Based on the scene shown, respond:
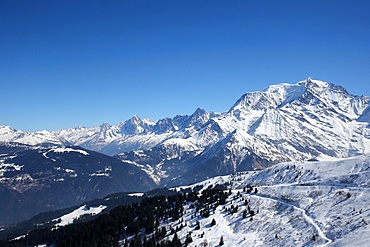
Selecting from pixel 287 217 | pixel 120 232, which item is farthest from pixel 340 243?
pixel 120 232

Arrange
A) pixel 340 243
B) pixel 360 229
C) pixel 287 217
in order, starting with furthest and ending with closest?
pixel 287 217
pixel 360 229
pixel 340 243

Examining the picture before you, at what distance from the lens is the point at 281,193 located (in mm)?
136000

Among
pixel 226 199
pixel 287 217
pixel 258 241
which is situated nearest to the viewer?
pixel 258 241

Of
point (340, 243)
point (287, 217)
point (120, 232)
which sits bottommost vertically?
point (340, 243)

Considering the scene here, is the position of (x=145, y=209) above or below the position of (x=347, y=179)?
above

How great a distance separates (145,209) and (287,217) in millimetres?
75143

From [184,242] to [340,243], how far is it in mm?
47237

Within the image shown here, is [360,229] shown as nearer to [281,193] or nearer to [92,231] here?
[281,193]

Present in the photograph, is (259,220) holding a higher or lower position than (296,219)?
higher

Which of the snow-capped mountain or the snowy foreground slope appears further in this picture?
the snow-capped mountain

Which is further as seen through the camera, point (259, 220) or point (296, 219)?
point (259, 220)

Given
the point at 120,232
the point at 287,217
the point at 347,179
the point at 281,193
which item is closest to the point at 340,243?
the point at 287,217

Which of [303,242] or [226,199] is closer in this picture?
[303,242]

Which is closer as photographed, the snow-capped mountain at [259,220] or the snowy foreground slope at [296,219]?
the snowy foreground slope at [296,219]
